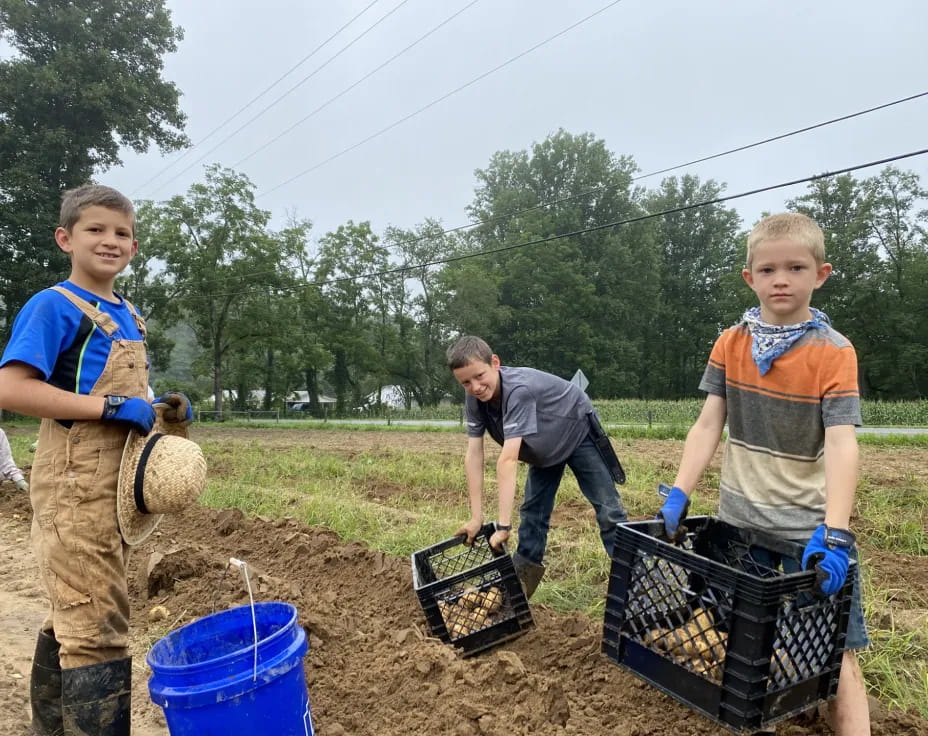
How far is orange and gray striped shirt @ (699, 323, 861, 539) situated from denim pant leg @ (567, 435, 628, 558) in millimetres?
1304

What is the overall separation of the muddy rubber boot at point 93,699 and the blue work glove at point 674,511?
1966mm

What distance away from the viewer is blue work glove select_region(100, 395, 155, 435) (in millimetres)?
2252

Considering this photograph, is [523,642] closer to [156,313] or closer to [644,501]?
[644,501]

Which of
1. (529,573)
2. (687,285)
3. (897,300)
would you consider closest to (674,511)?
(529,573)

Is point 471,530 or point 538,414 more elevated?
point 538,414

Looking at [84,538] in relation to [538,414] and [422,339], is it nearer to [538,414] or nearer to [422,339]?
[538,414]

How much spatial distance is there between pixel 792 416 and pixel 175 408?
93.0 inches

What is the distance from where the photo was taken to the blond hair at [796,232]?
2158 mm

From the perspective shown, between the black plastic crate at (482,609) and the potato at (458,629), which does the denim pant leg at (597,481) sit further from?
the potato at (458,629)

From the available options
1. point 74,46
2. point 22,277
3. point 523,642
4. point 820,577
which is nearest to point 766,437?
point 820,577

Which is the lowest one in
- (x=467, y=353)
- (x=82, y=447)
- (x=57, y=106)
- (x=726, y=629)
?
(x=726, y=629)

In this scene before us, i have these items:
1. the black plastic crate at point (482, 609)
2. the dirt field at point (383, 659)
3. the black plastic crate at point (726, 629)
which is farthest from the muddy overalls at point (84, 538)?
the black plastic crate at point (726, 629)

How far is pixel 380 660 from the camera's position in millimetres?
3037

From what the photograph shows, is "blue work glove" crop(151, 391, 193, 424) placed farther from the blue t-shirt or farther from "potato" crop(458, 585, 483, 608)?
"potato" crop(458, 585, 483, 608)
